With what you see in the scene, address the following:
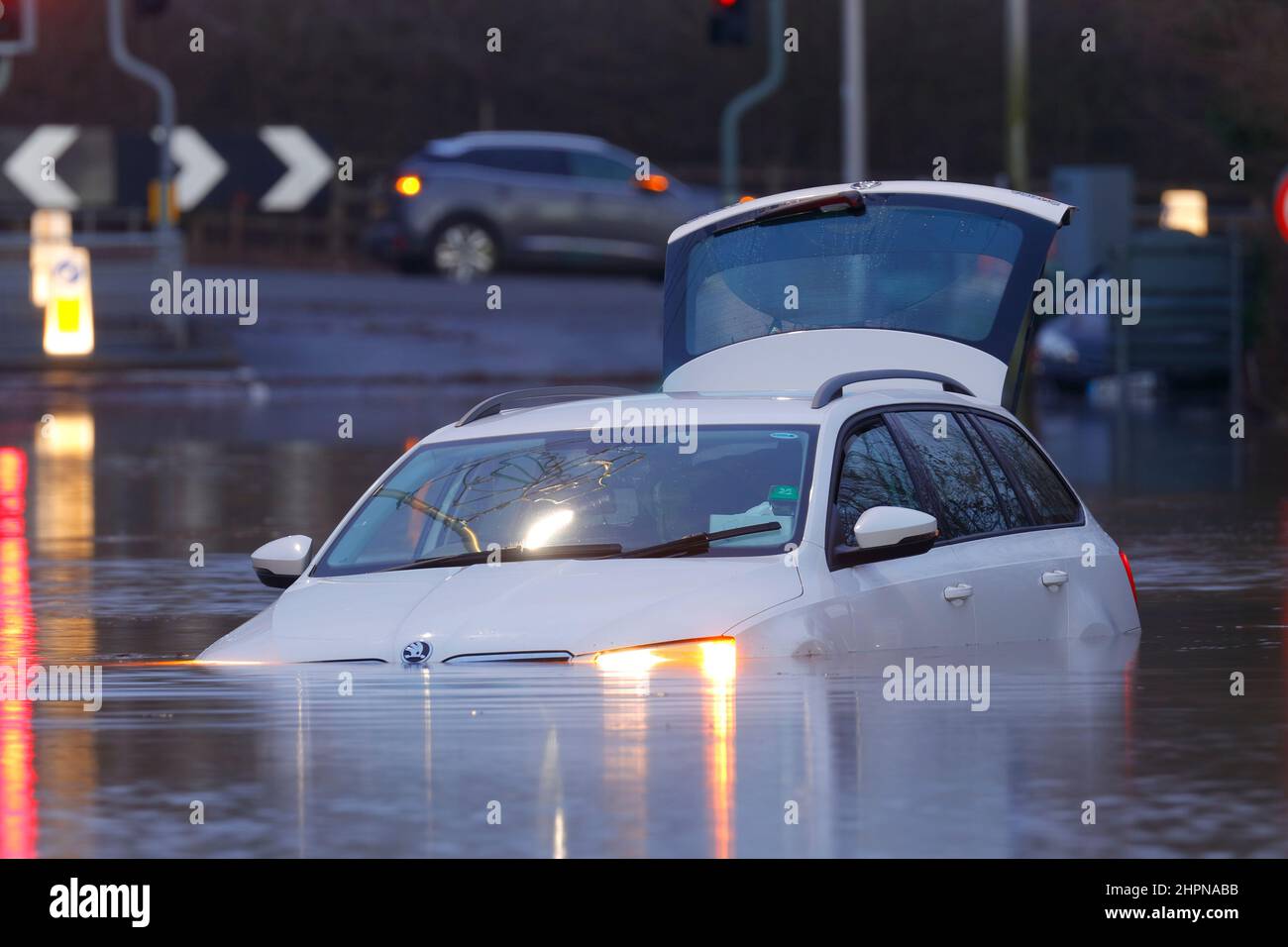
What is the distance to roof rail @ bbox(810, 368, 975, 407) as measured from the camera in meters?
→ 9.20

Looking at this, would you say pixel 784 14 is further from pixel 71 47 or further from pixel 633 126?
pixel 71 47

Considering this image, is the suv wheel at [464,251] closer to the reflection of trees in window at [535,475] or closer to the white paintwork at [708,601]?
the white paintwork at [708,601]

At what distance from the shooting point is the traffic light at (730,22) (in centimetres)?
3064

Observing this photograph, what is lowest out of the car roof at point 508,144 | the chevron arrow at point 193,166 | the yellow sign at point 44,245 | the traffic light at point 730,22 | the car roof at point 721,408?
the car roof at point 721,408

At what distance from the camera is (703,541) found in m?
8.68

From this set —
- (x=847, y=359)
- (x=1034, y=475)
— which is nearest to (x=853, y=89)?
(x=847, y=359)

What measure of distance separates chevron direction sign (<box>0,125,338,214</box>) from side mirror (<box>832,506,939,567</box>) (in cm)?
2308

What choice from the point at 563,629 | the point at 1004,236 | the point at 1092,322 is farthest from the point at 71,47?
the point at 563,629

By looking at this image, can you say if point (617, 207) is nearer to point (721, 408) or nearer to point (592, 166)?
point (592, 166)

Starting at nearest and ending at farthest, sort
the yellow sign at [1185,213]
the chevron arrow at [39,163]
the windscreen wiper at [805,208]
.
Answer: the windscreen wiper at [805,208] → the chevron arrow at [39,163] → the yellow sign at [1185,213]

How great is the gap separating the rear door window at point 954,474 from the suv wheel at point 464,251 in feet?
97.6

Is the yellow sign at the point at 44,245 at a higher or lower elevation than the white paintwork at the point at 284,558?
higher

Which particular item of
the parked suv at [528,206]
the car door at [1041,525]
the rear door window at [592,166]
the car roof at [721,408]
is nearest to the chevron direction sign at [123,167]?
the parked suv at [528,206]

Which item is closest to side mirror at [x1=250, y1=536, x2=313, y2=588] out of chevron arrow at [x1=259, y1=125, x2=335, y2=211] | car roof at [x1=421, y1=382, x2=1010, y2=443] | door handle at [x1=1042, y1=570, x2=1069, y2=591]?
car roof at [x1=421, y1=382, x2=1010, y2=443]
